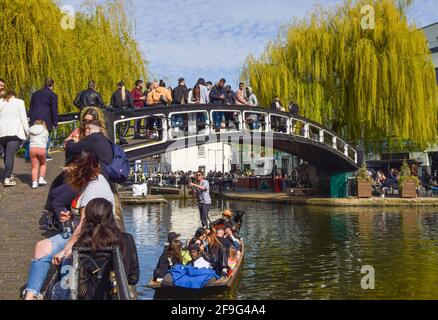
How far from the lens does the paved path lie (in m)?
6.14

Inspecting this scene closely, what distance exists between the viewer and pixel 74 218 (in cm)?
576

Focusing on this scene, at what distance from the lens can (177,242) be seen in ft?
34.4

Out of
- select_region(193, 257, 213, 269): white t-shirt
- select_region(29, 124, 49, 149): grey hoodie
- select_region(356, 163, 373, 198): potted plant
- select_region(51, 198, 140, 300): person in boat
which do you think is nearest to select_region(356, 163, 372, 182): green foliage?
select_region(356, 163, 373, 198): potted plant

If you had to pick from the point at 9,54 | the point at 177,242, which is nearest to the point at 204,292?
the point at 177,242

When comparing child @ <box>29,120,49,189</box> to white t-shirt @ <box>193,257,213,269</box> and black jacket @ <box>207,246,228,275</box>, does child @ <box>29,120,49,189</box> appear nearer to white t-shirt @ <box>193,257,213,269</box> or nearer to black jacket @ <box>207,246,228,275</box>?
white t-shirt @ <box>193,257,213,269</box>

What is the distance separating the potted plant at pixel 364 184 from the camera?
27.7m

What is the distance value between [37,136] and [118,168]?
305 centimetres

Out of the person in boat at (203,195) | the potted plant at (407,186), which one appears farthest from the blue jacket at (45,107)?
the potted plant at (407,186)

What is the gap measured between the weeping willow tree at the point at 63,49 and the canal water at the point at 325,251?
5279mm

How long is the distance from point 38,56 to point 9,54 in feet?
2.89

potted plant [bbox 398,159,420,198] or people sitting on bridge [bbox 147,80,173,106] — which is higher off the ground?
people sitting on bridge [bbox 147,80,173,106]

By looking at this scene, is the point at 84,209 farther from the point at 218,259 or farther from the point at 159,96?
the point at 159,96

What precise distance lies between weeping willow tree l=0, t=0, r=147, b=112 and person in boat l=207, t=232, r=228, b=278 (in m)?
10.1

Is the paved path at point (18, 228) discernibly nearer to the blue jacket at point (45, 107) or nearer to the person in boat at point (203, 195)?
the blue jacket at point (45, 107)
